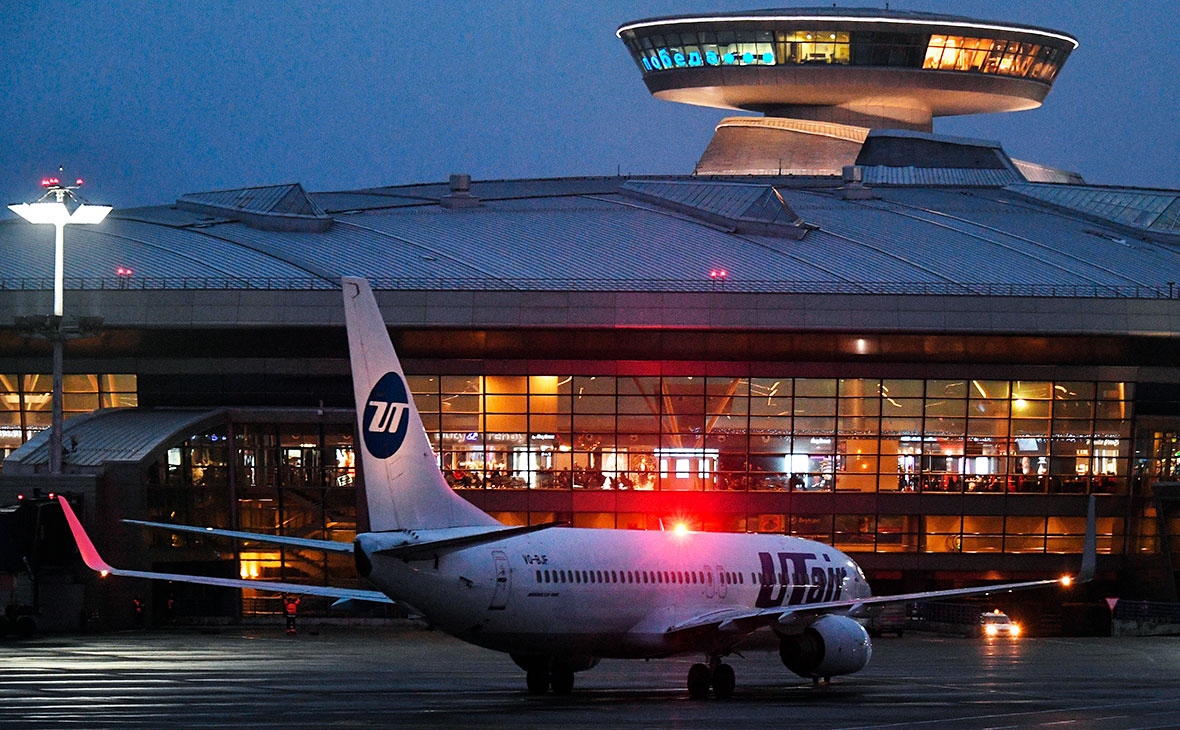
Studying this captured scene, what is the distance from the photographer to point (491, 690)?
138 feet

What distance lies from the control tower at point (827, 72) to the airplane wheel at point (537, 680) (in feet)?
238

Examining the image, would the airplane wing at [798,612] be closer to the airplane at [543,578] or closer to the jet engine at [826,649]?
the airplane at [543,578]

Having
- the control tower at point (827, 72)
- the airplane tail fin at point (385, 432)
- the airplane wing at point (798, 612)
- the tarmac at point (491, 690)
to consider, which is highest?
the control tower at point (827, 72)

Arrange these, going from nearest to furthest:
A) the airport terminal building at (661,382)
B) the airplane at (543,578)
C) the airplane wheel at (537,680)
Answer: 1. the airplane at (543,578)
2. the airplane wheel at (537,680)
3. the airport terminal building at (661,382)

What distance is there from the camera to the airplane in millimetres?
37781

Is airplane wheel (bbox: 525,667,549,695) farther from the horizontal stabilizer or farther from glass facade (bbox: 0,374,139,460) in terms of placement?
glass facade (bbox: 0,374,139,460)

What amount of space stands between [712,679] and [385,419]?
34.8ft

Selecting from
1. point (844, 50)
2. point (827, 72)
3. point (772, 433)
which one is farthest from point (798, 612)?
point (844, 50)

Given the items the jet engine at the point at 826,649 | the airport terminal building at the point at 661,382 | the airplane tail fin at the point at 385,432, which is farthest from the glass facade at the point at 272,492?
the airplane tail fin at the point at 385,432

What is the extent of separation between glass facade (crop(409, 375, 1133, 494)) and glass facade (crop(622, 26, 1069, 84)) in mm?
31918

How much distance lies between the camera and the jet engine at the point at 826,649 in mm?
43438

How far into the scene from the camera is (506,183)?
10669cm

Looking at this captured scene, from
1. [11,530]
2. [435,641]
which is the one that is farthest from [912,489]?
[11,530]

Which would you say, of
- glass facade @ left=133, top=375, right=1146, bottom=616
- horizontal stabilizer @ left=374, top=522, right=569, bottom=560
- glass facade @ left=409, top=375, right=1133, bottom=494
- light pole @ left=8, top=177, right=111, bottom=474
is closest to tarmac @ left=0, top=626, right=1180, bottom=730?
horizontal stabilizer @ left=374, top=522, right=569, bottom=560
